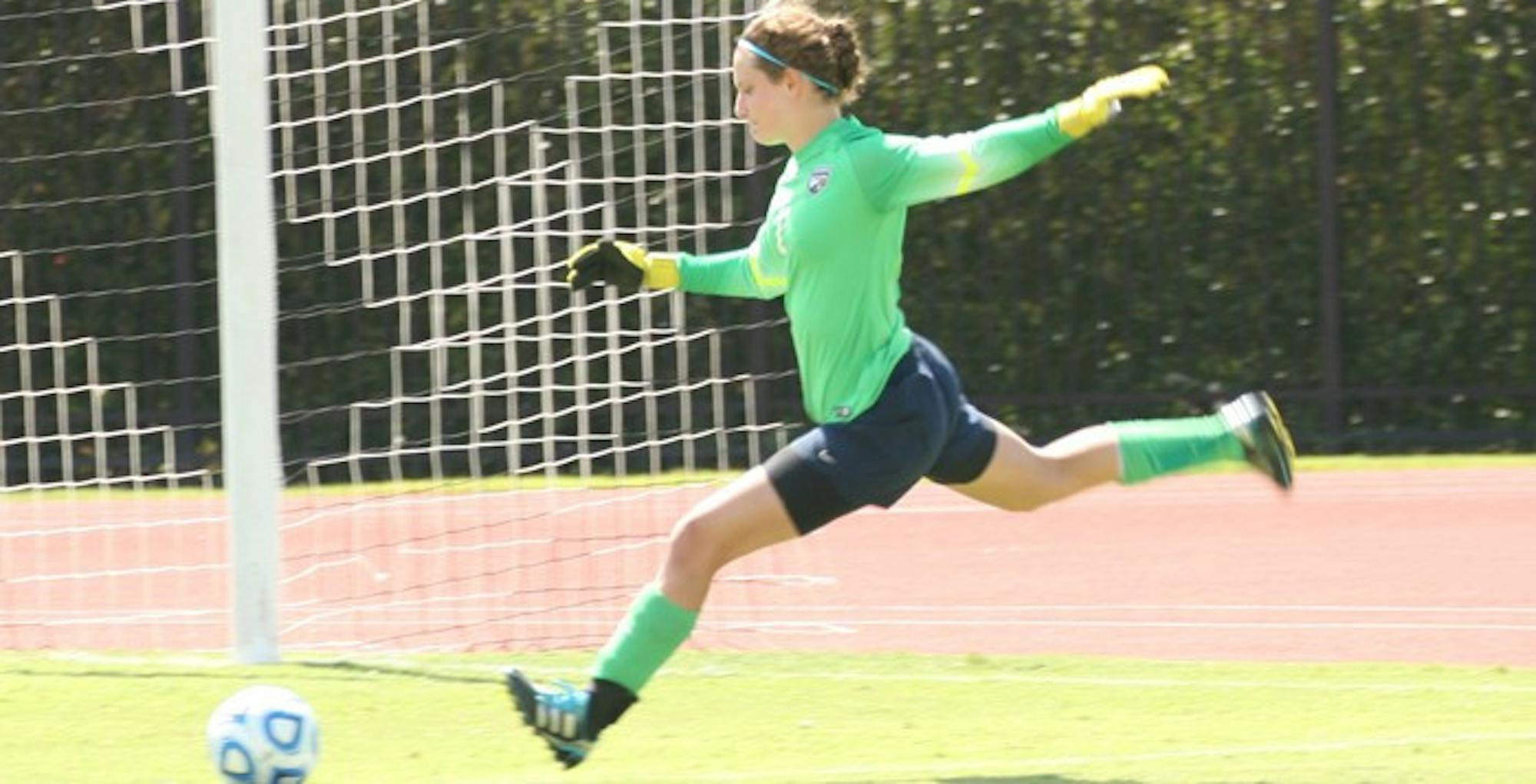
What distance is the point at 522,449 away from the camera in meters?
12.0

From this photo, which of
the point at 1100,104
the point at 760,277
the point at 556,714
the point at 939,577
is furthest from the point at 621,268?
the point at 939,577

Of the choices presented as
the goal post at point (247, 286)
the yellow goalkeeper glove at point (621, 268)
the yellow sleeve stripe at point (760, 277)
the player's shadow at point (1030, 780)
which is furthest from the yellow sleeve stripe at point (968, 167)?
the goal post at point (247, 286)

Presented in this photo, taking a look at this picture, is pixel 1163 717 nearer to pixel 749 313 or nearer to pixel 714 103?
pixel 714 103

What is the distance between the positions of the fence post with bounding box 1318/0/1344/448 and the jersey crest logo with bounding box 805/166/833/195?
8624 mm

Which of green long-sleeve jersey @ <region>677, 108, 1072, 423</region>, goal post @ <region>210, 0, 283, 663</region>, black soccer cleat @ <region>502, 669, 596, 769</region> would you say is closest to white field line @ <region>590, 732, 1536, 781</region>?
black soccer cleat @ <region>502, 669, 596, 769</region>

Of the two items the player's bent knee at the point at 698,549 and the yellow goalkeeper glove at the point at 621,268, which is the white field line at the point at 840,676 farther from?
the player's bent knee at the point at 698,549

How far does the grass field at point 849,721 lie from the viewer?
6.82 meters

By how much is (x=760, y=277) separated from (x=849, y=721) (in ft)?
4.28

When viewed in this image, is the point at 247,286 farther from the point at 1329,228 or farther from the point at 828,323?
the point at 1329,228

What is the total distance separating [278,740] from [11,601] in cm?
468

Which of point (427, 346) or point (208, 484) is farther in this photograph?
point (208, 484)

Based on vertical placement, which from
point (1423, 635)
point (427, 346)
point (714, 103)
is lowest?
point (1423, 635)

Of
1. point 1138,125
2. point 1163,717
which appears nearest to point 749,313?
point 1138,125

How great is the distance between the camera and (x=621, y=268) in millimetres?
7215
